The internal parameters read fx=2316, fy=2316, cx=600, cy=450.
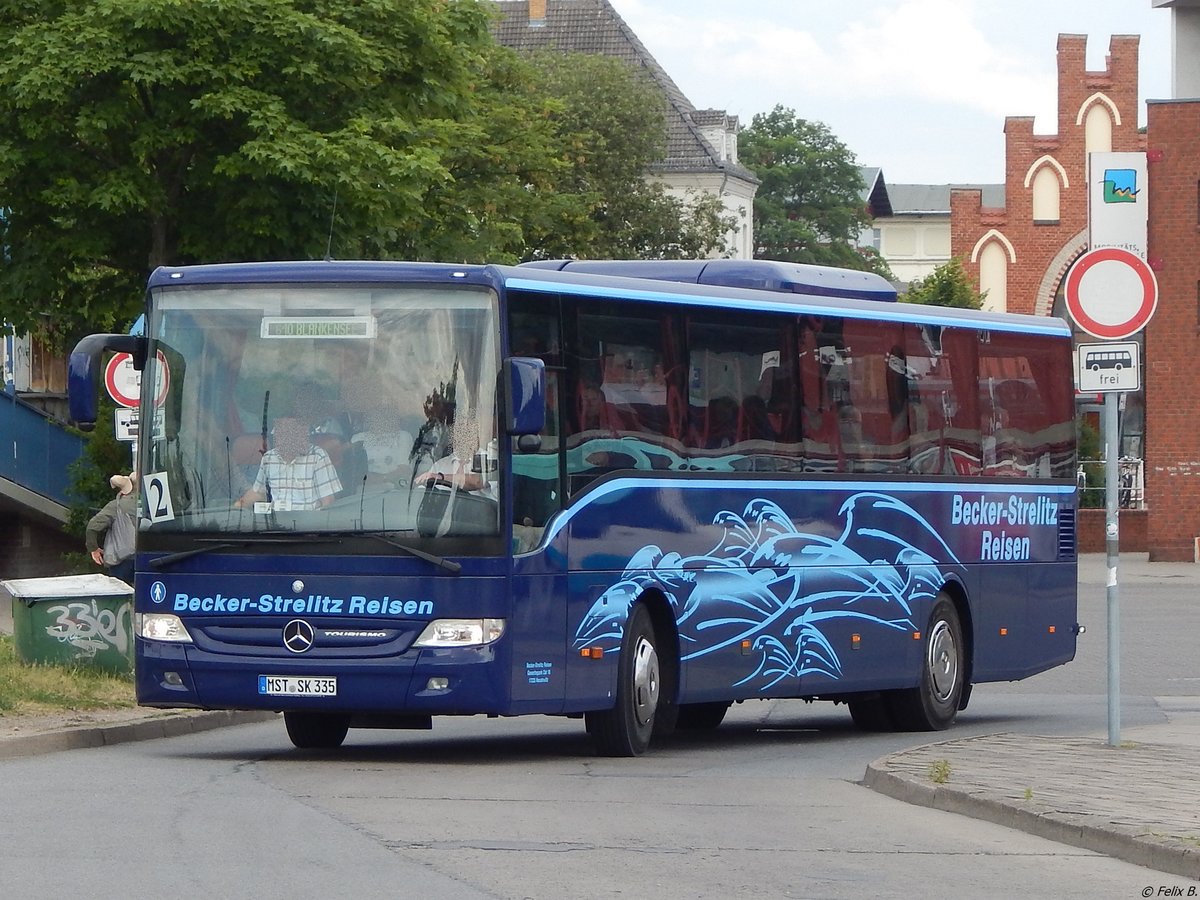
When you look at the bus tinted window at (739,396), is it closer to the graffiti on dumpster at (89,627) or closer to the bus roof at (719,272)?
the bus roof at (719,272)

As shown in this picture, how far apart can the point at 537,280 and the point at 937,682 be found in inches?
229

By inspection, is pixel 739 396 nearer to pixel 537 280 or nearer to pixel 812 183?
pixel 537 280

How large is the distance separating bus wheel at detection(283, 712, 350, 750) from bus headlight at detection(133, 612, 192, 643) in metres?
1.41

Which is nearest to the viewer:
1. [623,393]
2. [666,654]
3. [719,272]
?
[623,393]

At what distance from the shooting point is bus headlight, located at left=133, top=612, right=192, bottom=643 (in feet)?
44.7

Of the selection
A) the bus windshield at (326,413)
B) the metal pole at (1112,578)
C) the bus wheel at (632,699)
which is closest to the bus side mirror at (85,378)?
the bus windshield at (326,413)

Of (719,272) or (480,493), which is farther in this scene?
(719,272)

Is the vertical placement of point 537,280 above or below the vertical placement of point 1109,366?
above

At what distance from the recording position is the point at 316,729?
15141mm

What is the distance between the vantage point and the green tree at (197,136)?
100 feet

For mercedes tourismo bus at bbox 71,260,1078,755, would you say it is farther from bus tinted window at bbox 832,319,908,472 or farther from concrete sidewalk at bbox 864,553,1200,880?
concrete sidewalk at bbox 864,553,1200,880

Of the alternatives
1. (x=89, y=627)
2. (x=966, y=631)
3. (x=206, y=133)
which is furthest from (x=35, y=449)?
(x=966, y=631)

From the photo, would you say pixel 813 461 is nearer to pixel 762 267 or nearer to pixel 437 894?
pixel 762 267

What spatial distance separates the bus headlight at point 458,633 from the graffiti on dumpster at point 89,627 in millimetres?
5526
